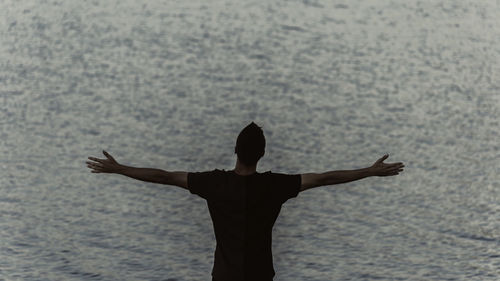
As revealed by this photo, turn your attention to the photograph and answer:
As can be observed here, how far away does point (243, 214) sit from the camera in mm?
4664

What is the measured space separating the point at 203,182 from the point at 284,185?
424 millimetres

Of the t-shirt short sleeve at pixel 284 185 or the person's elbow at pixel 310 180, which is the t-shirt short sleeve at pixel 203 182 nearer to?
the t-shirt short sleeve at pixel 284 185

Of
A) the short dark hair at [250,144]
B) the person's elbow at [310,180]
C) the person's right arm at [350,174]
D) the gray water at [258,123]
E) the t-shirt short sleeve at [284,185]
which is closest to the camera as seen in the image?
the short dark hair at [250,144]

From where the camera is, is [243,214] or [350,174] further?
[350,174]

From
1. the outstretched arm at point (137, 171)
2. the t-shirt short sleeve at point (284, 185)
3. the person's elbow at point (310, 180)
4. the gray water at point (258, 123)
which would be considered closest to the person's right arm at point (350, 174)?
the person's elbow at point (310, 180)

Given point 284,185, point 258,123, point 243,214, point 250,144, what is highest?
point 258,123

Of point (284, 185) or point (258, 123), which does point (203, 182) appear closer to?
point (284, 185)

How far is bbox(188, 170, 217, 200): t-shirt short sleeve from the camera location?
4695 mm

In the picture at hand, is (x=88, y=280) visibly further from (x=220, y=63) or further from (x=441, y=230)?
(x=220, y=63)

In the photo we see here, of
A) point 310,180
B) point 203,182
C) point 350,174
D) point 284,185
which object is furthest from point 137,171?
point 350,174

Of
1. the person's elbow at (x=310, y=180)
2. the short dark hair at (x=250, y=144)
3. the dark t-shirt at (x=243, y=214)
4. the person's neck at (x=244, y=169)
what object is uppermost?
→ the short dark hair at (x=250, y=144)

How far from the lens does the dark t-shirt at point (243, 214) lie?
15.3 feet

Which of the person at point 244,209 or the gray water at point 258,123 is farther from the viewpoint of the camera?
the gray water at point 258,123

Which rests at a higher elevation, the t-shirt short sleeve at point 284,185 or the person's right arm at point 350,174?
the person's right arm at point 350,174
